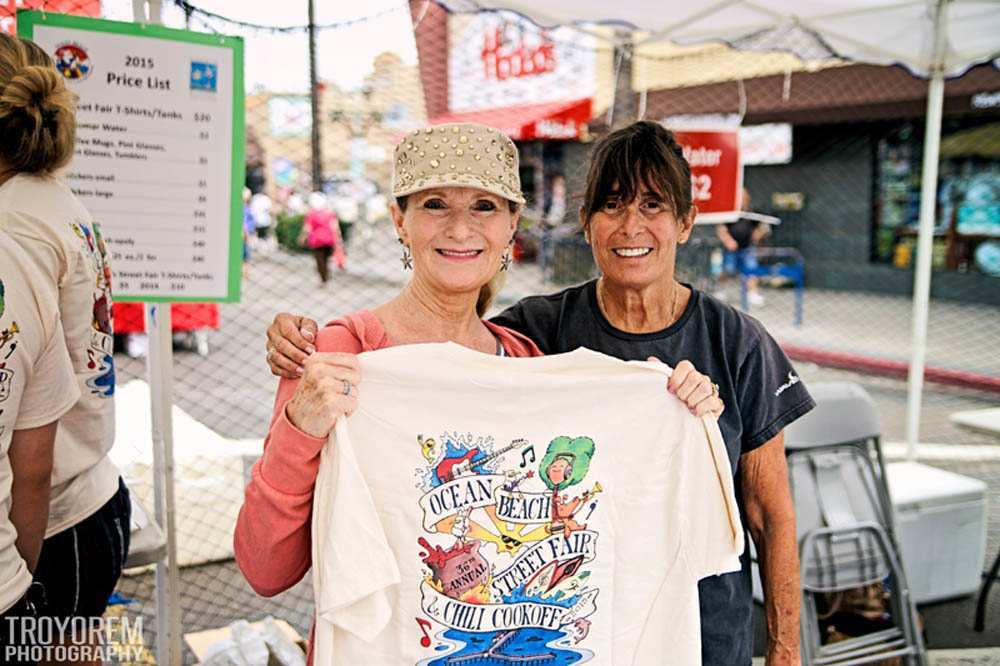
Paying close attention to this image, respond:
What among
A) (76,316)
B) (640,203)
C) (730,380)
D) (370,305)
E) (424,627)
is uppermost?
(640,203)

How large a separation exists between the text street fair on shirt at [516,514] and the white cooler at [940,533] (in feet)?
8.97

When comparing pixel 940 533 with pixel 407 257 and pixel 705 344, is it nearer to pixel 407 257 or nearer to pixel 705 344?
pixel 705 344

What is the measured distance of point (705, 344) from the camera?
184cm

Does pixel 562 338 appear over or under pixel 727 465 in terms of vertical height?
over

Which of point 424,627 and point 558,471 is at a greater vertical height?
point 558,471

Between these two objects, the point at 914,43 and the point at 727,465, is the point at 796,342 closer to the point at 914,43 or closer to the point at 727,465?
the point at 914,43

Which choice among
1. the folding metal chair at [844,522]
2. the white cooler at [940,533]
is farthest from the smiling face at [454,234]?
the white cooler at [940,533]

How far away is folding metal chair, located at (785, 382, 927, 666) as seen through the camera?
2.95 meters

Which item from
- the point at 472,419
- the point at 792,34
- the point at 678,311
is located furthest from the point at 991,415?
the point at 472,419

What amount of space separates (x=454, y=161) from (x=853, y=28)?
3.76m

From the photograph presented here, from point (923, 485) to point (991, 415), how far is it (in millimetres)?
460

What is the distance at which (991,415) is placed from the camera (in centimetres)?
389

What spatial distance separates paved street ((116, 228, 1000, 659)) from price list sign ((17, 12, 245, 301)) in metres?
2.02

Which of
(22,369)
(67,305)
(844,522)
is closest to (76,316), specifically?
(67,305)
